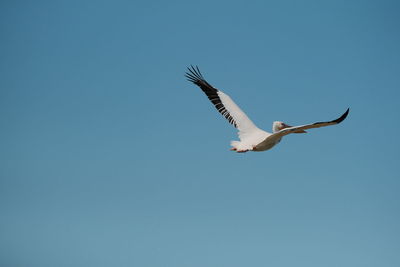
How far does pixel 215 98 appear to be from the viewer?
622 inches

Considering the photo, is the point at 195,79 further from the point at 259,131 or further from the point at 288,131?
the point at 288,131

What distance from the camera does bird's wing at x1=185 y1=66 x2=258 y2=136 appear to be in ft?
47.8

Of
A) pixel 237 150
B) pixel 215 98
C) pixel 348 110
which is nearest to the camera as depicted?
pixel 348 110

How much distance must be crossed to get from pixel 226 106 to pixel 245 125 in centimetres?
119

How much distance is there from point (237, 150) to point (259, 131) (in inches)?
46.8

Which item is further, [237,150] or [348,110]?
[237,150]

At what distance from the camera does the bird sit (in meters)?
11.4

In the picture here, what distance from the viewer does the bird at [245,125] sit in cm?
1140

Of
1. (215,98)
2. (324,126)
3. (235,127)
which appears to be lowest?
(324,126)

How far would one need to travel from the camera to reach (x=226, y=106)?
15.4m

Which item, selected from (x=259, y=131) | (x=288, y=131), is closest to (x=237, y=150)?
(x=259, y=131)

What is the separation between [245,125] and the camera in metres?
14.5

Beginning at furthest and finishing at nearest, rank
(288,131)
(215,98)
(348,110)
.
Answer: (215,98)
(288,131)
(348,110)

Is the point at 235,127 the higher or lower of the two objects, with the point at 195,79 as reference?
lower
